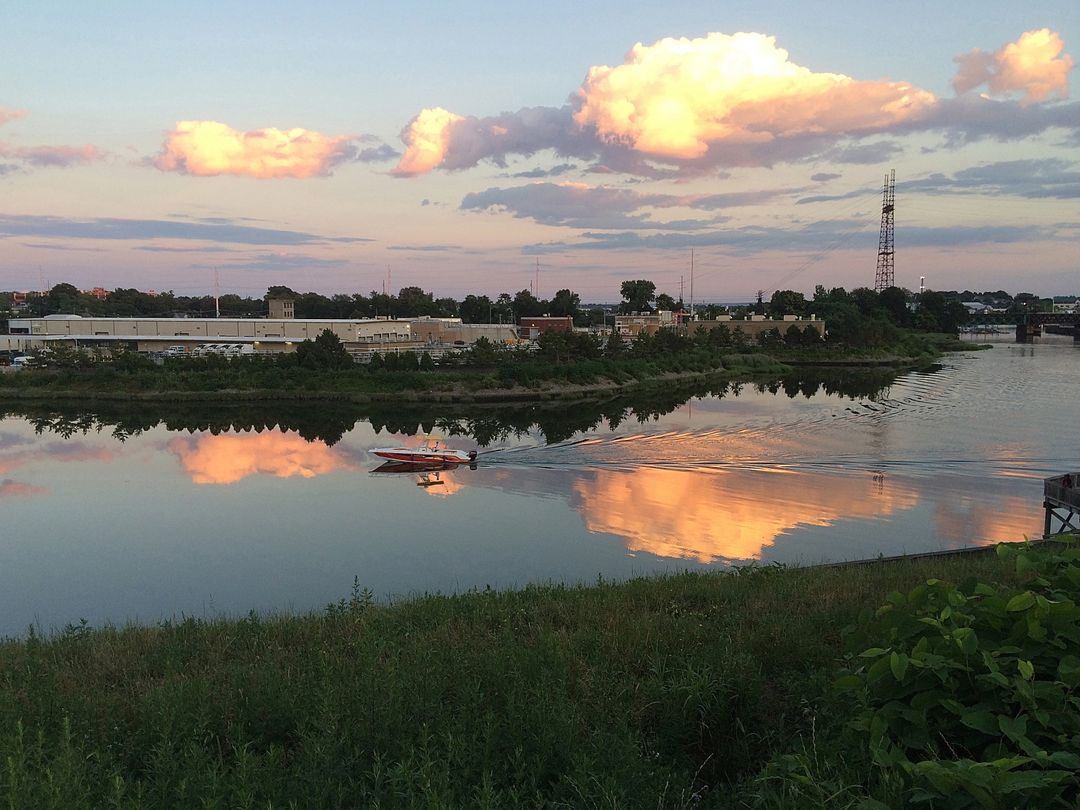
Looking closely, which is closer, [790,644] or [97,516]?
[790,644]

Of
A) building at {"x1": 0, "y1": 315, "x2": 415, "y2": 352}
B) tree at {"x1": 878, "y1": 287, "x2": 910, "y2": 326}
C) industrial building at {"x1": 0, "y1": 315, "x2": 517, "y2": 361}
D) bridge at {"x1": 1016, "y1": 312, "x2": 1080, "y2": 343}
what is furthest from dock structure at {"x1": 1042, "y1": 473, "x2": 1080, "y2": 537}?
bridge at {"x1": 1016, "y1": 312, "x2": 1080, "y2": 343}

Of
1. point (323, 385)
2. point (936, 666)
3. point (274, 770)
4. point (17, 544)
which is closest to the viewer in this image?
point (936, 666)

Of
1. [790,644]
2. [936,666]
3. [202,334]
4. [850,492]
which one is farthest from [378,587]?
[202,334]

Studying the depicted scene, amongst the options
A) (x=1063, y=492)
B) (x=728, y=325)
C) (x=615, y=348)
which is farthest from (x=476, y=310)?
(x=1063, y=492)

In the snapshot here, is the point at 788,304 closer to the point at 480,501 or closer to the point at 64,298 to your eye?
the point at 480,501

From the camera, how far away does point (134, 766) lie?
3898mm

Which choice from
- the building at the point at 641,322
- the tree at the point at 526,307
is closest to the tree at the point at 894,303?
the building at the point at 641,322

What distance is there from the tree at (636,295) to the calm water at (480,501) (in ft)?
296

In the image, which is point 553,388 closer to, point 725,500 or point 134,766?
point 725,500

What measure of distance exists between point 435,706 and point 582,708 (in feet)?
→ 3.07

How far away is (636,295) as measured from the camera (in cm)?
12794

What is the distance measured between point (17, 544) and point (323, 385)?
30135 mm

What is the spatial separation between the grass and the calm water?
20.9 ft

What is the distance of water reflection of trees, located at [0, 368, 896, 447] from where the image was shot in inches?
1427
